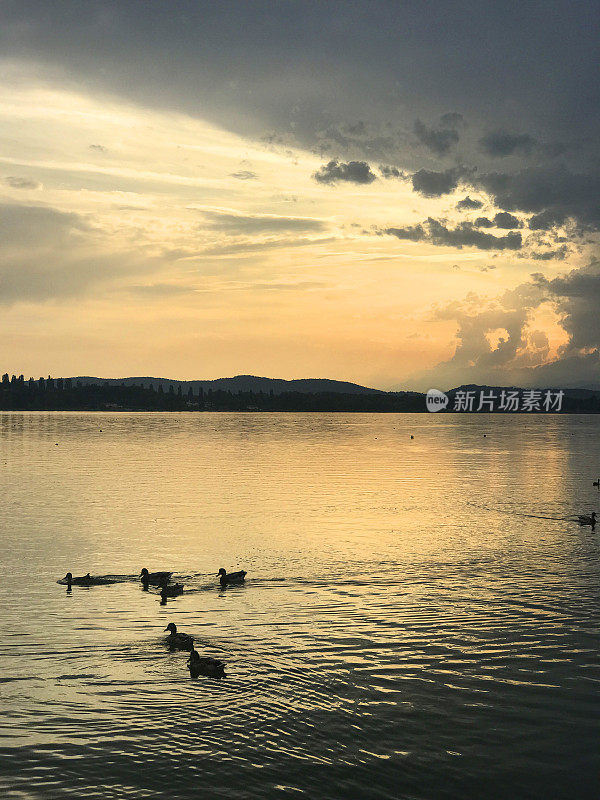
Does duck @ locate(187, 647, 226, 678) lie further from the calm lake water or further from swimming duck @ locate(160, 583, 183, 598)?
swimming duck @ locate(160, 583, 183, 598)

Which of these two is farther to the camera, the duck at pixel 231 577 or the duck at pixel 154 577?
the duck at pixel 231 577

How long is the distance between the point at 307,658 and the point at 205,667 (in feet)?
13.2

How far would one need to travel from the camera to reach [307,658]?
92.4 ft

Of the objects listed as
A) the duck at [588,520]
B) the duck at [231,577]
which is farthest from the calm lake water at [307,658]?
the duck at [588,520]

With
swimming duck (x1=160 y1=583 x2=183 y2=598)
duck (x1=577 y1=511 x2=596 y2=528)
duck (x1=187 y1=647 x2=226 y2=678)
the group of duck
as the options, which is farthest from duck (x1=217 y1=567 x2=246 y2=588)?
duck (x1=577 y1=511 x2=596 y2=528)

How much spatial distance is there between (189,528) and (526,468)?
73.6 metres

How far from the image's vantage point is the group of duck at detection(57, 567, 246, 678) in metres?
26.3

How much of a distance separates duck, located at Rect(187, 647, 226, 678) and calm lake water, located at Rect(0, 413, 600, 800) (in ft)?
1.32

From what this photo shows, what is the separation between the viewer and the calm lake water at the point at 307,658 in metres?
20.0

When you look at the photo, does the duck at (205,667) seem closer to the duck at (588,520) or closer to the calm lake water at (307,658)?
the calm lake water at (307,658)

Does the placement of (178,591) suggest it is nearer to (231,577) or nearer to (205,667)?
(231,577)

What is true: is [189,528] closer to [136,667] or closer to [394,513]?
[394,513]

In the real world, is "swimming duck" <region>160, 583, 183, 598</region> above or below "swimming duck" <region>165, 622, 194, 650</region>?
below

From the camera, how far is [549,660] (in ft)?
91.7
